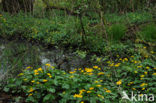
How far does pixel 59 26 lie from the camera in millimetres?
5164

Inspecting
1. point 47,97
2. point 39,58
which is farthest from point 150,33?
point 47,97

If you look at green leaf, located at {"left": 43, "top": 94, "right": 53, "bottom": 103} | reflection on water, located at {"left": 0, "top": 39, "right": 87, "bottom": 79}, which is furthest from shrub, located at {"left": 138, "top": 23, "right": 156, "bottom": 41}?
green leaf, located at {"left": 43, "top": 94, "right": 53, "bottom": 103}

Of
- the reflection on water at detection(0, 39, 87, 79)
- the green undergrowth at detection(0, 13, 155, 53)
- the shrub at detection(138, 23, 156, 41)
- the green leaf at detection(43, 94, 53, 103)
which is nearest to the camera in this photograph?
the green leaf at detection(43, 94, 53, 103)

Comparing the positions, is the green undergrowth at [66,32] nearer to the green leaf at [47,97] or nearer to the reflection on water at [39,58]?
the reflection on water at [39,58]

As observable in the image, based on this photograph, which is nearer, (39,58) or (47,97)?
(47,97)

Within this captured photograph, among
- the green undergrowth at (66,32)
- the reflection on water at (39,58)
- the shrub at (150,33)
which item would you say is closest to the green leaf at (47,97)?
the reflection on water at (39,58)

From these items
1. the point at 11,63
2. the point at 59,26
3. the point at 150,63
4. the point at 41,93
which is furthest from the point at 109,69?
the point at 59,26

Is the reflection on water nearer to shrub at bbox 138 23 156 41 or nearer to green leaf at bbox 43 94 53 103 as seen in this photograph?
green leaf at bbox 43 94 53 103

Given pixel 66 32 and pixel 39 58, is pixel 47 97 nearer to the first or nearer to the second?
pixel 39 58

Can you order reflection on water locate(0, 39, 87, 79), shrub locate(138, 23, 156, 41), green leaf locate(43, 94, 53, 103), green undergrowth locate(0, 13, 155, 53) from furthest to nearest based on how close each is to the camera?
1. green undergrowth locate(0, 13, 155, 53)
2. shrub locate(138, 23, 156, 41)
3. reflection on water locate(0, 39, 87, 79)
4. green leaf locate(43, 94, 53, 103)

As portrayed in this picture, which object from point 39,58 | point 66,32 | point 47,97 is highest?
point 66,32

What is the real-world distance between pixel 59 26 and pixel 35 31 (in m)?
0.76

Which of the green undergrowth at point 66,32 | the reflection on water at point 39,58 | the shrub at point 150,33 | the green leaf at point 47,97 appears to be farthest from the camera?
the green undergrowth at point 66,32

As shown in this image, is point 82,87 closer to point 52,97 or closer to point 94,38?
point 52,97
